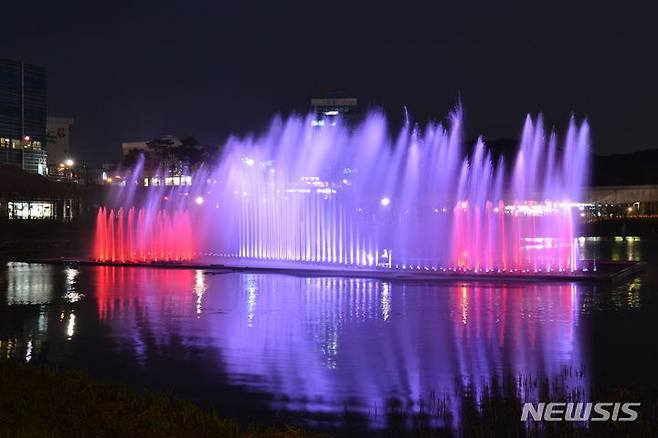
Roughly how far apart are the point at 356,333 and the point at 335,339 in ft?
2.16

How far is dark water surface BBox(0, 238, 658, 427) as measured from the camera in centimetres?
880

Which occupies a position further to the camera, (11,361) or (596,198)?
(596,198)

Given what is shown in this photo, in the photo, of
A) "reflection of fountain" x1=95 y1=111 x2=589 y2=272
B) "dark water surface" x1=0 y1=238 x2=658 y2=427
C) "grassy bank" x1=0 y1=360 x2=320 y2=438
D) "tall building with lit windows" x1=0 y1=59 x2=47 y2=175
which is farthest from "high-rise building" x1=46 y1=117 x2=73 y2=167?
"grassy bank" x1=0 y1=360 x2=320 y2=438

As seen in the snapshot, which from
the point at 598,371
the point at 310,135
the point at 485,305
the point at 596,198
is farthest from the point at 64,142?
the point at 598,371

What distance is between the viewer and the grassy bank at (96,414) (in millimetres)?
6426

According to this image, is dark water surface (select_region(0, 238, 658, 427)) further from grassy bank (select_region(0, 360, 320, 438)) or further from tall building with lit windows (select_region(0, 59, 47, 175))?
tall building with lit windows (select_region(0, 59, 47, 175))

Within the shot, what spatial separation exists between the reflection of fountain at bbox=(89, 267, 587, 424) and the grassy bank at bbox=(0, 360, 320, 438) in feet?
4.72

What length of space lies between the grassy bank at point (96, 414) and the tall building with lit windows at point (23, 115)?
6734cm

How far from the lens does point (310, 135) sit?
3916 centimetres

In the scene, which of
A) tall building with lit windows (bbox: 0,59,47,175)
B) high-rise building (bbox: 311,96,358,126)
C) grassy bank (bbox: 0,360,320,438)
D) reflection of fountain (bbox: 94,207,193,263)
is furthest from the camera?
high-rise building (bbox: 311,96,358,126)

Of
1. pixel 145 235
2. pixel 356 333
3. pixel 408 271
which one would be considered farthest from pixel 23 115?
pixel 356 333

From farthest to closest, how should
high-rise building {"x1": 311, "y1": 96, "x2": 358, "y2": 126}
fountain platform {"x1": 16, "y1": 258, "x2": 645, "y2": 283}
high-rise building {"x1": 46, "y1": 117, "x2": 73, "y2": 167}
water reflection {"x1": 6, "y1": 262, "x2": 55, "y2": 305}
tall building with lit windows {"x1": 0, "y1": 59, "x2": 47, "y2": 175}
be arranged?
high-rise building {"x1": 311, "y1": 96, "x2": 358, "y2": 126}
high-rise building {"x1": 46, "y1": 117, "x2": 73, "y2": 167}
tall building with lit windows {"x1": 0, "y1": 59, "x2": 47, "y2": 175}
fountain platform {"x1": 16, "y1": 258, "x2": 645, "y2": 283}
water reflection {"x1": 6, "y1": 262, "x2": 55, "y2": 305}

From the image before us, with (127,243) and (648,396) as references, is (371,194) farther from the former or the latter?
(648,396)

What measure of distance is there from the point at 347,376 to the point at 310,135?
30.3 meters
